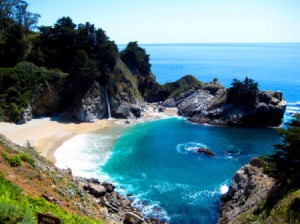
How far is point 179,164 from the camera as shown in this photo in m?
45.6

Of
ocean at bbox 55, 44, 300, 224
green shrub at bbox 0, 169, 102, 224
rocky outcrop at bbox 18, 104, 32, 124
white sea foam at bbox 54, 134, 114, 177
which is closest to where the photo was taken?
green shrub at bbox 0, 169, 102, 224

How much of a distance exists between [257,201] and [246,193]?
3851 millimetres

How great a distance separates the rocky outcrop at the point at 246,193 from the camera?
88.0 ft

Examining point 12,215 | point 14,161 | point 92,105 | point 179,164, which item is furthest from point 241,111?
point 12,215

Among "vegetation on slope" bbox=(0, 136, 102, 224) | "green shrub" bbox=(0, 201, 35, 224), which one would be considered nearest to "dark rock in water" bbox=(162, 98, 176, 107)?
"vegetation on slope" bbox=(0, 136, 102, 224)

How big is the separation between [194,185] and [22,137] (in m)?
30.0

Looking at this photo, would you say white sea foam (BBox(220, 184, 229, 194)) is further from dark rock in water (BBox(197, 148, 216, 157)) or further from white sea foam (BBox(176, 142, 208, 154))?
white sea foam (BBox(176, 142, 208, 154))

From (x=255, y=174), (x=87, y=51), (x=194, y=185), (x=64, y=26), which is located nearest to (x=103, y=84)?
(x=87, y=51)

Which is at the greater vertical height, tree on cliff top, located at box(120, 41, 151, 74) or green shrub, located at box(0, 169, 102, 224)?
tree on cliff top, located at box(120, 41, 151, 74)

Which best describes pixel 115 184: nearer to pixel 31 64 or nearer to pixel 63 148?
pixel 63 148

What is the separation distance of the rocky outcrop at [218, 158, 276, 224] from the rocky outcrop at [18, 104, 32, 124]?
1542 inches

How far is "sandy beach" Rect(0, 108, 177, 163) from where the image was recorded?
160 ft

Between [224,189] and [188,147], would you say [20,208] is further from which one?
[188,147]

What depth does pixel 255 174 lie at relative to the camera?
32125 mm
